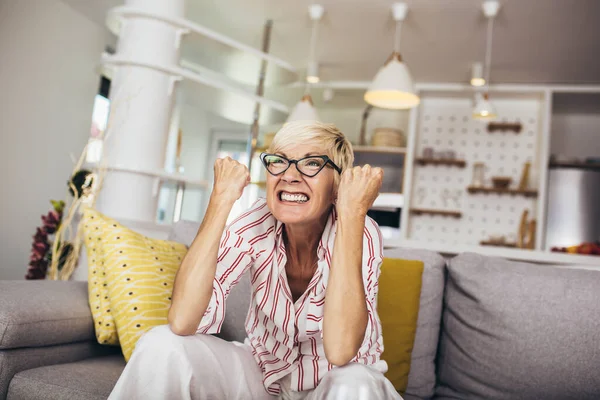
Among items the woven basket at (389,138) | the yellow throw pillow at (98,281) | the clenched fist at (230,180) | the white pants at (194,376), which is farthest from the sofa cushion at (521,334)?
the woven basket at (389,138)

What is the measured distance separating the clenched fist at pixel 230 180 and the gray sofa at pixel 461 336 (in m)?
0.60

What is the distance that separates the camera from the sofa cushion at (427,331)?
1649 mm

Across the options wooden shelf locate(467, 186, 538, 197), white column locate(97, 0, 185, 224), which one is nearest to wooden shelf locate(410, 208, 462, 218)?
wooden shelf locate(467, 186, 538, 197)

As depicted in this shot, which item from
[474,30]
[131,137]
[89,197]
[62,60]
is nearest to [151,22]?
[131,137]

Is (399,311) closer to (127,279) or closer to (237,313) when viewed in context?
(237,313)

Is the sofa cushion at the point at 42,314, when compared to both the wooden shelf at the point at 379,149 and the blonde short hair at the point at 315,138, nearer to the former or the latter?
the blonde short hair at the point at 315,138

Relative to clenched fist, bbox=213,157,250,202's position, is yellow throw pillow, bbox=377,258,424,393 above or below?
below

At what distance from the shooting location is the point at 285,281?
1.33 meters

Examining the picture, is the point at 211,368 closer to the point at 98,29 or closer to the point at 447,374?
the point at 447,374

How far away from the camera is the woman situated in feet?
3.65

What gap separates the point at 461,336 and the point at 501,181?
167 inches

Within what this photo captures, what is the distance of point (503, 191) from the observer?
5488 mm

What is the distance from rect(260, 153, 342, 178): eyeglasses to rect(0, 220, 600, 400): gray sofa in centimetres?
66

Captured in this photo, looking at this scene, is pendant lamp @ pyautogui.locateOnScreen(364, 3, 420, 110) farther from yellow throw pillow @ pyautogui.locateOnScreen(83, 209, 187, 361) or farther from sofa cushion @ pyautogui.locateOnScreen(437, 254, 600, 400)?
yellow throw pillow @ pyautogui.locateOnScreen(83, 209, 187, 361)
